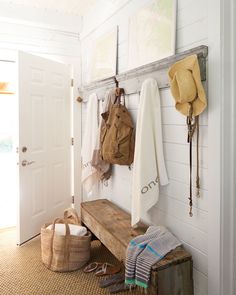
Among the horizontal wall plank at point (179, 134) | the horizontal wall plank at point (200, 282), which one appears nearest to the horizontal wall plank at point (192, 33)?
the horizontal wall plank at point (179, 134)

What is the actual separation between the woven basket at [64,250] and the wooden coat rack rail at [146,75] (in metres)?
1.25

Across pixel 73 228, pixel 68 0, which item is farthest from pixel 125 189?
pixel 68 0

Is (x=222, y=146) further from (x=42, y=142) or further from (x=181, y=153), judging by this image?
(x=42, y=142)

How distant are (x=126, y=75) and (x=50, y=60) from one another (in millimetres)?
1210

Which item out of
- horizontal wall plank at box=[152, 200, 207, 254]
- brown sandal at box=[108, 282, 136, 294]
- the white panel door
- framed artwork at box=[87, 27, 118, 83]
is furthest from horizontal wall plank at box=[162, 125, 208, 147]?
the white panel door

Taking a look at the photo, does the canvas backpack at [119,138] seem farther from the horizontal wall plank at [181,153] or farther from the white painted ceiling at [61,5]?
the white painted ceiling at [61,5]

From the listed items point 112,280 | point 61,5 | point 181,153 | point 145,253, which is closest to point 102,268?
point 112,280

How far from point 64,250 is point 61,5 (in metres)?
2.39

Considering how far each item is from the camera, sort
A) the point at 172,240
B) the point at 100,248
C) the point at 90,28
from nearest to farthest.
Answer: the point at 172,240 < the point at 100,248 < the point at 90,28

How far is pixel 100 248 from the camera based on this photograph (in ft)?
8.68

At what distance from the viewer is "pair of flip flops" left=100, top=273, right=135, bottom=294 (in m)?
1.96

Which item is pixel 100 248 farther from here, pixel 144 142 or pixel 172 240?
pixel 144 142

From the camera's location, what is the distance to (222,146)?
1.38m

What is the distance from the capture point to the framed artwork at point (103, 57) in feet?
7.93
